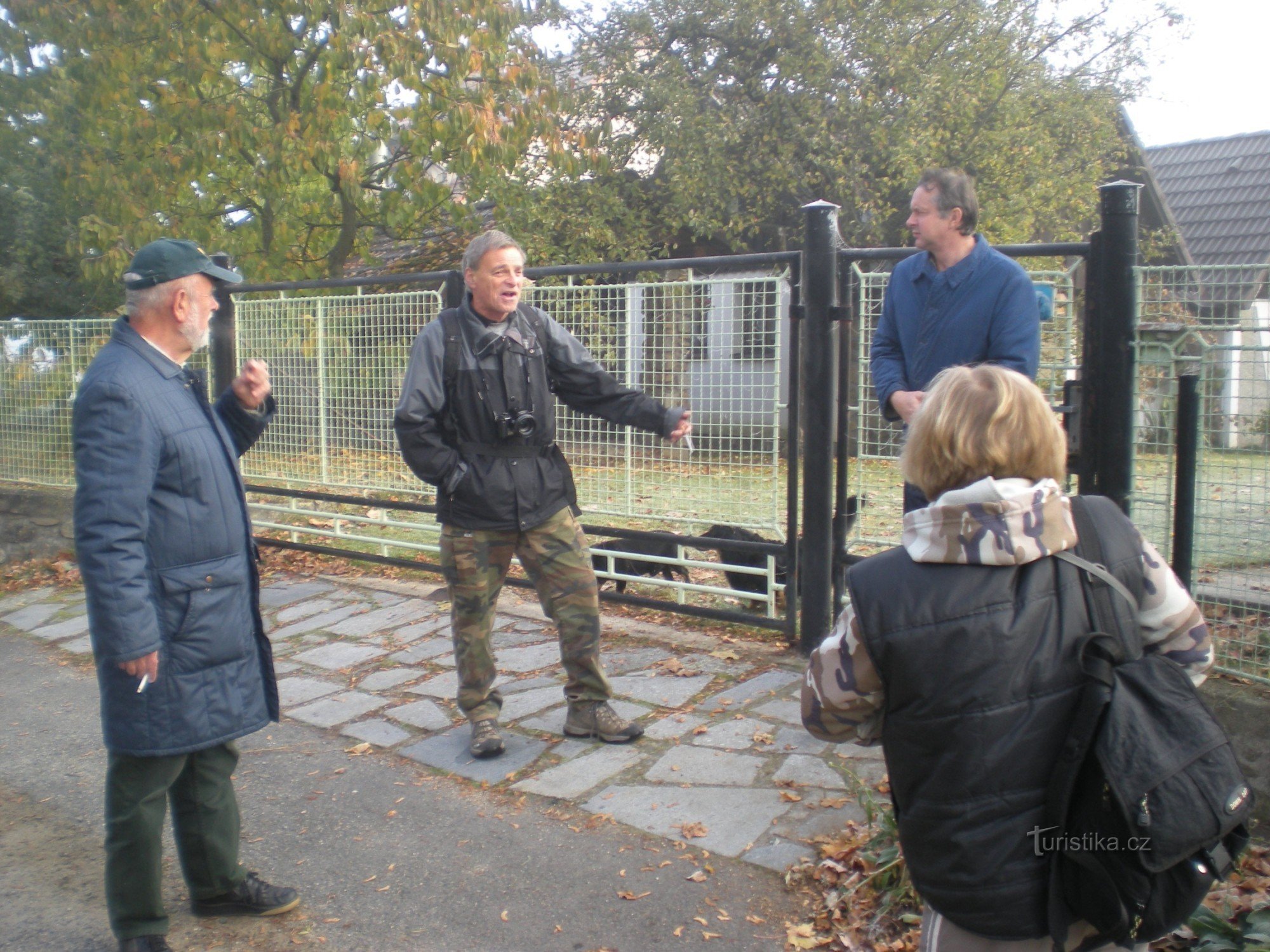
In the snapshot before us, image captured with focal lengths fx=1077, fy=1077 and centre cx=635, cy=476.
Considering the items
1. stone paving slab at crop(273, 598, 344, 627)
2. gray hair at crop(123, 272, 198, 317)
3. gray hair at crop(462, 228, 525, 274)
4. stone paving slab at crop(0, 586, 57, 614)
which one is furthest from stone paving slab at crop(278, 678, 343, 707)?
stone paving slab at crop(0, 586, 57, 614)

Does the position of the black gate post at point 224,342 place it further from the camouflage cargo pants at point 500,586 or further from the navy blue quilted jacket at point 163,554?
the navy blue quilted jacket at point 163,554

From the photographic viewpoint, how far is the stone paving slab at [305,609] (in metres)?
6.96

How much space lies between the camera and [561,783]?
4.22 m

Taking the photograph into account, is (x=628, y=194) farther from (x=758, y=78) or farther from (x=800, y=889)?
(x=800, y=889)

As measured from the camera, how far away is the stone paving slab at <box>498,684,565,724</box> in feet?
16.4

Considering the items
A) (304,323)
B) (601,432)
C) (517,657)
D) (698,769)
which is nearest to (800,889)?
(698,769)

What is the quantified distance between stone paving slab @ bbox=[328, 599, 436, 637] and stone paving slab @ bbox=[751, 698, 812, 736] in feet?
8.72

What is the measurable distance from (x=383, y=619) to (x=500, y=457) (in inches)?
112

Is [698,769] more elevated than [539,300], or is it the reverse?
[539,300]

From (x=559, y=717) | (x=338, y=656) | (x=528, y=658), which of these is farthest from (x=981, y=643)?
(x=338, y=656)

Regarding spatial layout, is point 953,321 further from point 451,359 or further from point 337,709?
point 337,709

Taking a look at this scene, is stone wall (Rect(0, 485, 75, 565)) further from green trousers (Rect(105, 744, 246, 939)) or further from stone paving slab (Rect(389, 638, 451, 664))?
green trousers (Rect(105, 744, 246, 939))

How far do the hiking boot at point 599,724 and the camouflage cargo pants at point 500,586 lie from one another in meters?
0.17

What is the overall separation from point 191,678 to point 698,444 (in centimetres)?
349
